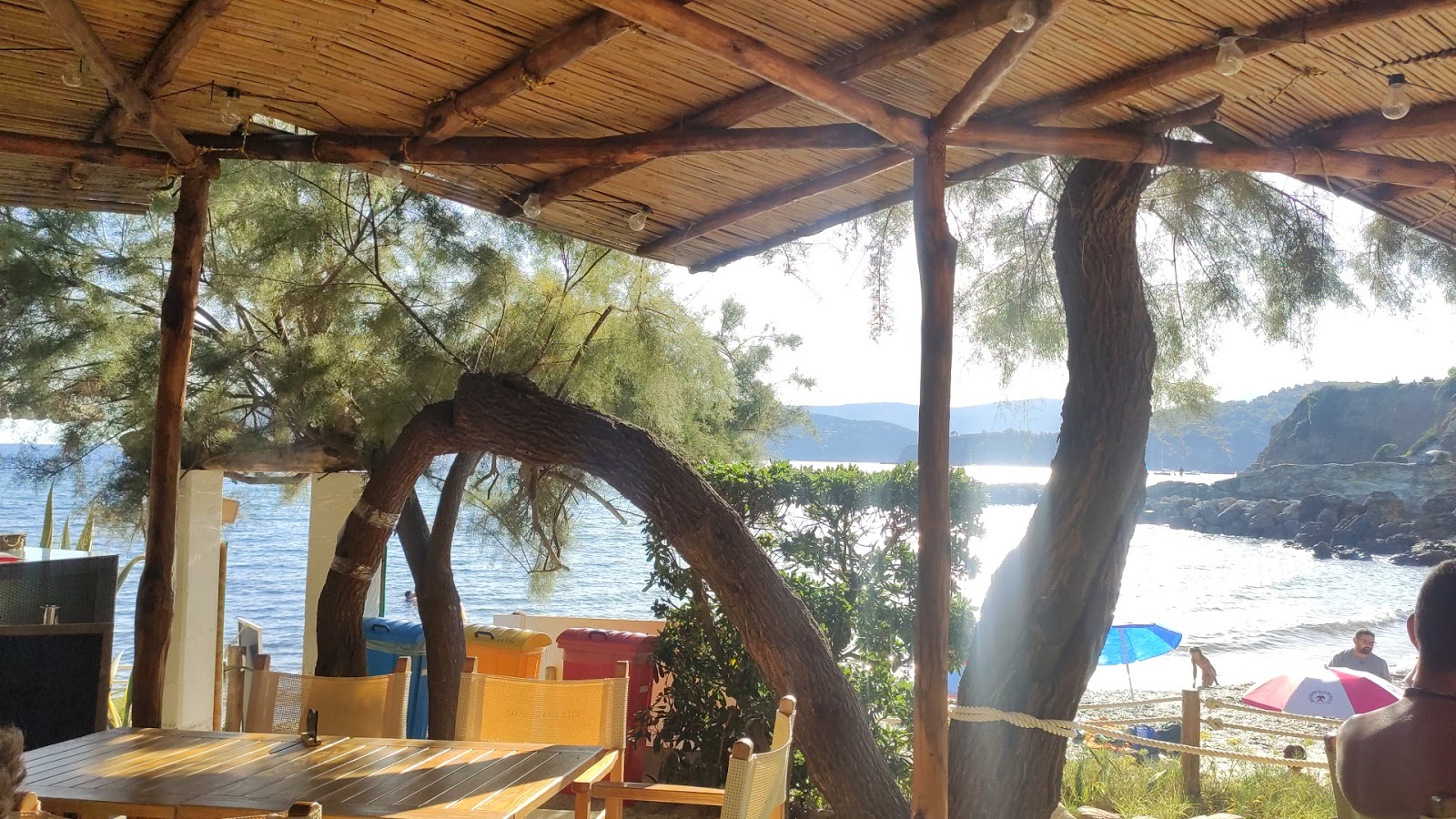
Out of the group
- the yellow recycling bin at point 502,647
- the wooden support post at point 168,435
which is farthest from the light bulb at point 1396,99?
the yellow recycling bin at point 502,647

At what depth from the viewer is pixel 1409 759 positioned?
1.82 metres

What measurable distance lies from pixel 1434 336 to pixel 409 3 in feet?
16.1

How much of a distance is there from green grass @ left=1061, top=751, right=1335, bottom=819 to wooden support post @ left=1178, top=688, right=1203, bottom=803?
0.06 metres

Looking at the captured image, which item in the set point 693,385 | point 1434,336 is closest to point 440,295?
point 693,385

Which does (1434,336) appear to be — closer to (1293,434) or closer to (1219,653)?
(1219,653)

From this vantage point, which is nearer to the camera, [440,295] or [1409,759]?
[1409,759]

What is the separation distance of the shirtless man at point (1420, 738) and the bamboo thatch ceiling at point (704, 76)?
4.42ft

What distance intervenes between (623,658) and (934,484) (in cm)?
280

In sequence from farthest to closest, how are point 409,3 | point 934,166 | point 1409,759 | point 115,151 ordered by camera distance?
point 115,151, point 934,166, point 409,3, point 1409,759

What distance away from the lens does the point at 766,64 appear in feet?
8.50

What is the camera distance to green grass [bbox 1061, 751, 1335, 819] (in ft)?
17.6

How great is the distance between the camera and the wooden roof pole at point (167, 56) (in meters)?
2.61

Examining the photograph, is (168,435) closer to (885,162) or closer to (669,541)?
(669,541)

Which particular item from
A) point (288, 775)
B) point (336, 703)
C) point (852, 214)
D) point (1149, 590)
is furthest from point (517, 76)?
point (1149, 590)
